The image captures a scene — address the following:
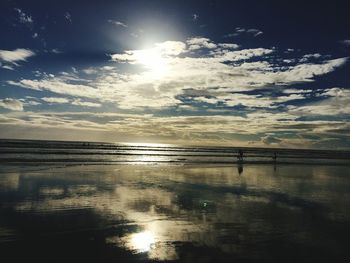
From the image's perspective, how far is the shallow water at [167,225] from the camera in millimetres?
9688

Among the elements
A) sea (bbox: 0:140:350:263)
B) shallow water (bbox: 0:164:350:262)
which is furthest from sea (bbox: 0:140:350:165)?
shallow water (bbox: 0:164:350:262)

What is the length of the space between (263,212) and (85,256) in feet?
31.7

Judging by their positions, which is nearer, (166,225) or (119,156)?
(166,225)

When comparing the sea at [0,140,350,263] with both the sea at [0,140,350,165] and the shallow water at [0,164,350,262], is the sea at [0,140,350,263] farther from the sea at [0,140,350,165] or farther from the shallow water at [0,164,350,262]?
the sea at [0,140,350,165]

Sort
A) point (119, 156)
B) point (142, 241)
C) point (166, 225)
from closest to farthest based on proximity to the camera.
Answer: point (142, 241)
point (166, 225)
point (119, 156)

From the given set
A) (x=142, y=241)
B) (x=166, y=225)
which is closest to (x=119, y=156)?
(x=166, y=225)

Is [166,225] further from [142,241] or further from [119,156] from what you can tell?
[119,156]

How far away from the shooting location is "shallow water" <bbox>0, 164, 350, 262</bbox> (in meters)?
9.69

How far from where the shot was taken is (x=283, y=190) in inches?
956

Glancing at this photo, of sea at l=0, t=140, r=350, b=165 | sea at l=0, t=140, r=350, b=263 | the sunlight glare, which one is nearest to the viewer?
sea at l=0, t=140, r=350, b=263

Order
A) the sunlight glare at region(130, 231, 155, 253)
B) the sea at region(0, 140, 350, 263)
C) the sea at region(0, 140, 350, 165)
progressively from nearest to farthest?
1. the sea at region(0, 140, 350, 263)
2. the sunlight glare at region(130, 231, 155, 253)
3. the sea at region(0, 140, 350, 165)

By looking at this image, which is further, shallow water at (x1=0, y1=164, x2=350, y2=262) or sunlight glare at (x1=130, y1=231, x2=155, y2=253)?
sunlight glare at (x1=130, y1=231, x2=155, y2=253)

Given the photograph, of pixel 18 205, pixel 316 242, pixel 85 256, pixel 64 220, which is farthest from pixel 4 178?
pixel 316 242

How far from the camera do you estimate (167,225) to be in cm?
1295
